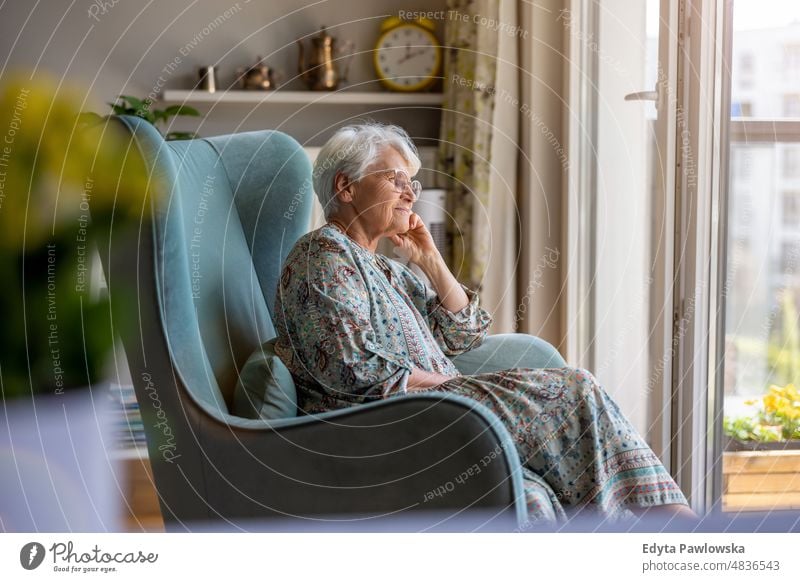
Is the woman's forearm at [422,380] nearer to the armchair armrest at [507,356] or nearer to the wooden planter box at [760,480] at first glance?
the armchair armrest at [507,356]

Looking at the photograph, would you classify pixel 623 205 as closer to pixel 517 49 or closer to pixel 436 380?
pixel 517 49

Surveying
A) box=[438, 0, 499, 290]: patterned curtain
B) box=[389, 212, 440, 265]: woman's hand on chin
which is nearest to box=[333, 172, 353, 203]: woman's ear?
box=[389, 212, 440, 265]: woman's hand on chin

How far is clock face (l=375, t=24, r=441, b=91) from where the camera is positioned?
2.99 m

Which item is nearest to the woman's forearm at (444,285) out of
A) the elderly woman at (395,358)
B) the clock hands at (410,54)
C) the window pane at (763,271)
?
the elderly woman at (395,358)

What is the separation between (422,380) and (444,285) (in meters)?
0.28

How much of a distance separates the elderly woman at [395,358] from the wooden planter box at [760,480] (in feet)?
0.90

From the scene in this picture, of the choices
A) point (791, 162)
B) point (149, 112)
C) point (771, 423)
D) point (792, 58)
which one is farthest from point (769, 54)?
point (149, 112)

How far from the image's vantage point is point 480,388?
4.17 ft

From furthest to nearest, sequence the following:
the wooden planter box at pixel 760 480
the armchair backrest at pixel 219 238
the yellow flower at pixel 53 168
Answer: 1. the wooden planter box at pixel 760 480
2. the armchair backrest at pixel 219 238
3. the yellow flower at pixel 53 168

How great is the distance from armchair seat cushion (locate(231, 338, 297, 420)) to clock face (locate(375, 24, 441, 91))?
188 cm

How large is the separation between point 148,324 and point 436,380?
444 mm

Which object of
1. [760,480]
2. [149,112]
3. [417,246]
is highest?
[149,112]

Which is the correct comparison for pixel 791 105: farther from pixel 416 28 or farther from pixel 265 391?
pixel 416 28

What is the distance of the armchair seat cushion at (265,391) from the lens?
1271 millimetres
